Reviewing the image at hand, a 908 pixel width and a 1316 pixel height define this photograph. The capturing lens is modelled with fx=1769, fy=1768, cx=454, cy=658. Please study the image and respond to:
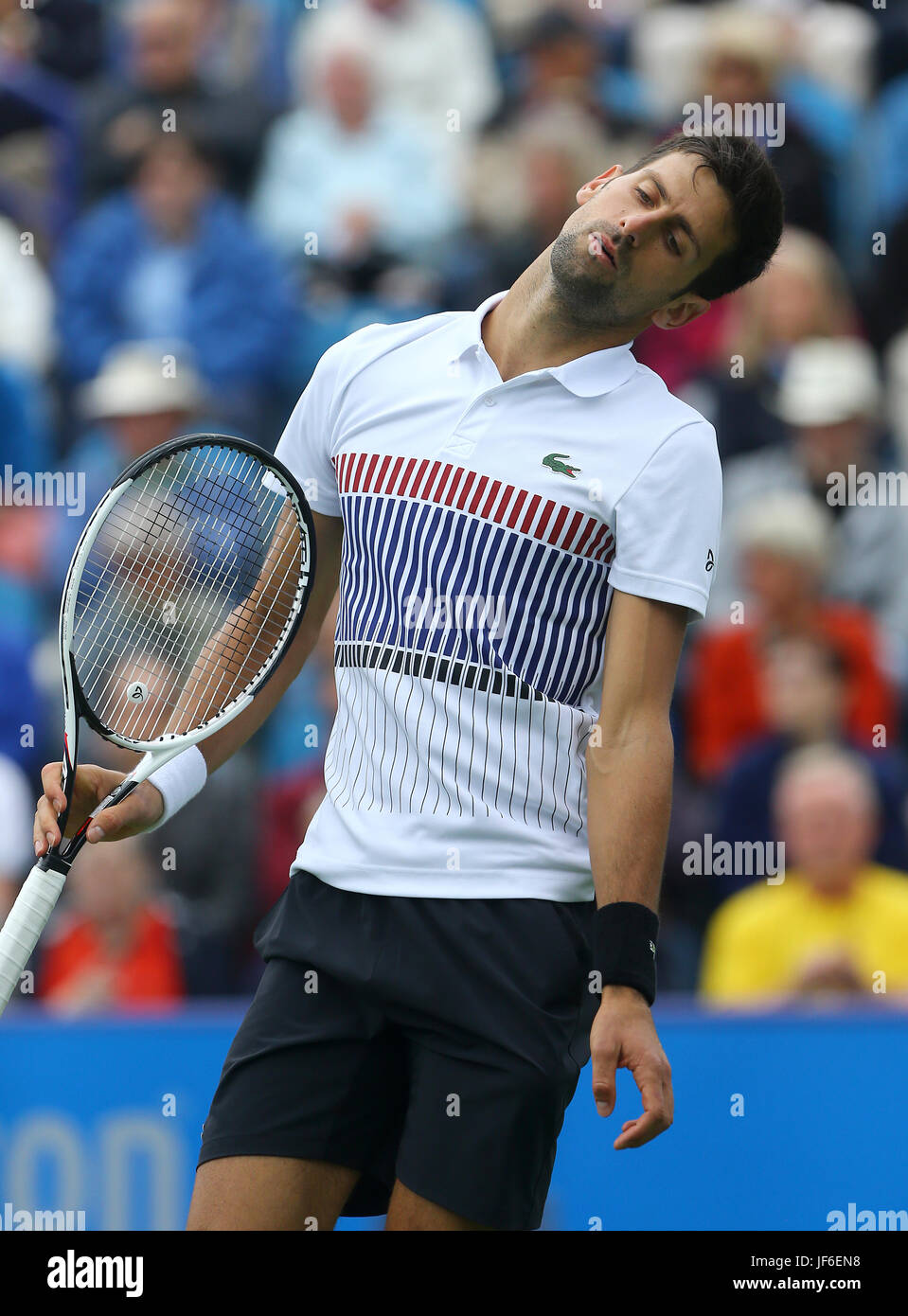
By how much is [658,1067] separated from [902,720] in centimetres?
349

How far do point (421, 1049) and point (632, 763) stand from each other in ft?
1.74

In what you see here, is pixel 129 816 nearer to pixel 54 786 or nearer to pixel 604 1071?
pixel 54 786

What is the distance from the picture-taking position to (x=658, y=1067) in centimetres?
247

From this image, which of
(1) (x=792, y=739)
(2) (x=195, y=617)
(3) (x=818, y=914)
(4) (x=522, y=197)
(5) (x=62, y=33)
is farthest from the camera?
(5) (x=62, y=33)

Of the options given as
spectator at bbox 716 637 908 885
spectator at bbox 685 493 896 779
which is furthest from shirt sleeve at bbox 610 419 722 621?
spectator at bbox 685 493 896 779

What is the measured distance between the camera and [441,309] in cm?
638

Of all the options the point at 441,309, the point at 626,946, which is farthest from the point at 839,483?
the point at 626,946

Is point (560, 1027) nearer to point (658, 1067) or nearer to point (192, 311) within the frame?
point (658, 1067)

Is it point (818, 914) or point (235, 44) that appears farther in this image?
point (235, 44)

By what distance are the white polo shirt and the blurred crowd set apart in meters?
2.68

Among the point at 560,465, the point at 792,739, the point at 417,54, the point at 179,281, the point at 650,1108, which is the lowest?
the point at 650,1108

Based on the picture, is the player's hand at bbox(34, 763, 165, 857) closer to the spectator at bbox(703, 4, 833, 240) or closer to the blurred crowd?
the blurred crowd

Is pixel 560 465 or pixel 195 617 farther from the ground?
pixel 560 465
